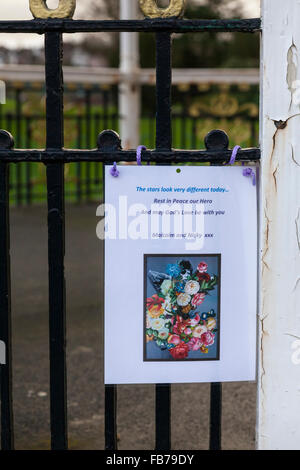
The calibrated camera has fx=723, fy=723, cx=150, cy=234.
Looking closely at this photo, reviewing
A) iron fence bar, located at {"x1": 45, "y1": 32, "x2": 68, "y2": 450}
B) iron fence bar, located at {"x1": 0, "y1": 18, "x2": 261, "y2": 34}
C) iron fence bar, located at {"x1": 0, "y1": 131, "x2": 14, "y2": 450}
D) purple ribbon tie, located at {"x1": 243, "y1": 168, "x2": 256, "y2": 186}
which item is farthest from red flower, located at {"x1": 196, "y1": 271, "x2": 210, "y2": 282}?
iron fence bar, located at {"x1": 0, "y1": 18, "x2": 261, "y2": 34}

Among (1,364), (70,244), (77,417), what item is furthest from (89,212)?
(1,364)

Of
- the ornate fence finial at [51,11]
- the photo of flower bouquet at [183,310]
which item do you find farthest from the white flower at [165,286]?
the ornate fence finial at [51,11]

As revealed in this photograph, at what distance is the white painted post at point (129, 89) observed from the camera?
10102 millimetres

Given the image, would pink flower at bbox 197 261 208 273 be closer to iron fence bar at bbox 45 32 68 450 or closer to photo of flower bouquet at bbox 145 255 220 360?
photo of flower bouquet at bbox 145 255 220 360

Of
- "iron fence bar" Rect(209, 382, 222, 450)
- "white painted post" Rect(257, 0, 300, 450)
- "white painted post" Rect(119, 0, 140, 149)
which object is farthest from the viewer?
"white painted post" Rect(119, 0, 140, 149)

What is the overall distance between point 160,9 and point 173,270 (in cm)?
85

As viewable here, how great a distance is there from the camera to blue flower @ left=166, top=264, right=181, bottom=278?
2.43m

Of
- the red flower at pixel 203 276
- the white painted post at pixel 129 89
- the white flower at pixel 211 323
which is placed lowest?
the white flower at pixel 211 323

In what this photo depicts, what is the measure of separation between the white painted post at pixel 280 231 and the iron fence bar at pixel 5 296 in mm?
868

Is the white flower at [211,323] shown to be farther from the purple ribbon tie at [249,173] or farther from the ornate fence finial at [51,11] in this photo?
the ornate fence finial at [51,11]

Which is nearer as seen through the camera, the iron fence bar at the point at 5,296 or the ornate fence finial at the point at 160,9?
the ornate fence finial at the point at 160,9

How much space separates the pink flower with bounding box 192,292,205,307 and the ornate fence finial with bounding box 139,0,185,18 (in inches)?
36.5

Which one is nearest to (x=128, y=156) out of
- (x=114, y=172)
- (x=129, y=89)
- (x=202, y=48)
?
(x=114, y=172)
